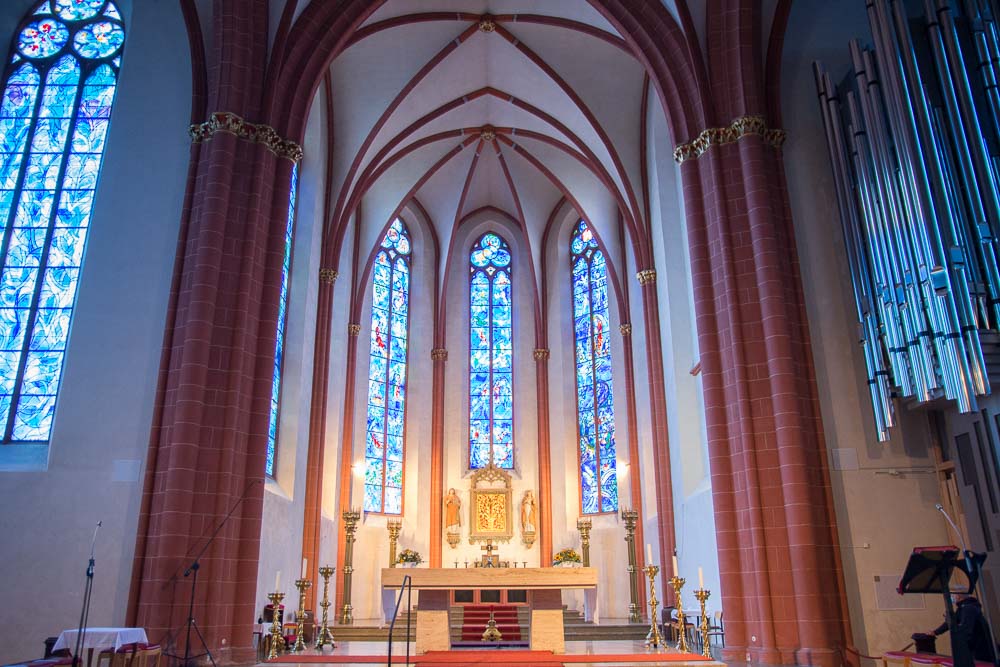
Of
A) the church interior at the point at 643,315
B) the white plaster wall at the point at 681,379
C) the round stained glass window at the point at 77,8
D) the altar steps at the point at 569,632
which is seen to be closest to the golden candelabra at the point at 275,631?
the church interior at the point at 643,315

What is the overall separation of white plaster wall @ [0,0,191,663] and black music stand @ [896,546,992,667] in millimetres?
9165

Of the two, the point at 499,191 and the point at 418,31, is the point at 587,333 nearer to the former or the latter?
the point at 499,191

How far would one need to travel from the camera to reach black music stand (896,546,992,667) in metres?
6.73

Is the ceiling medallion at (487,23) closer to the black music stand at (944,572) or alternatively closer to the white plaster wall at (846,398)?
the white plaster wall at (846,398)

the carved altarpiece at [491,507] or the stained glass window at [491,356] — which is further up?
the stained glass window at [491,356]

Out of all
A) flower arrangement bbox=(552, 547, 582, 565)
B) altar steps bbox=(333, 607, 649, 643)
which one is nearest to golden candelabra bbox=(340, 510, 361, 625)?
altar steps bbox=(333, 607, 649, 643)

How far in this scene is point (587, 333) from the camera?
23094mm

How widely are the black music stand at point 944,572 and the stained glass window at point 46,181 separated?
1086 cm

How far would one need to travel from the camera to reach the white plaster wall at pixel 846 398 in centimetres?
1046

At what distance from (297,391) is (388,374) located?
705 cm

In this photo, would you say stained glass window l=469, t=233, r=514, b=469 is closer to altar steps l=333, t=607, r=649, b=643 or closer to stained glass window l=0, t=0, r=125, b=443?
altar steps l=333, t=607, r=649, b=643

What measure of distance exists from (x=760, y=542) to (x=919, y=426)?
289cm

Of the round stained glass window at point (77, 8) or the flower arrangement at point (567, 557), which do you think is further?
the flower arrangement at point (567, 557)

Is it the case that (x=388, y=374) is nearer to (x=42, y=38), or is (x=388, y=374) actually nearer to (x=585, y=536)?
(x=585, y=536)
